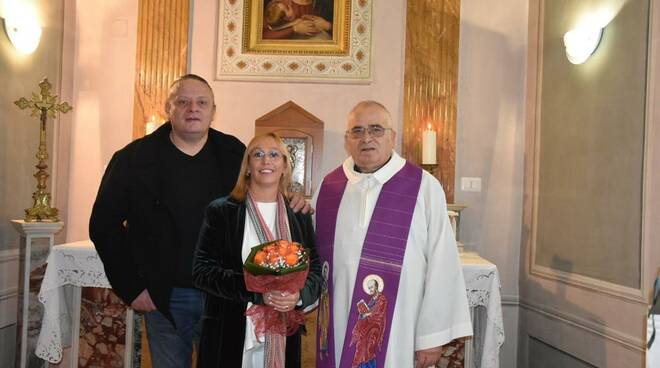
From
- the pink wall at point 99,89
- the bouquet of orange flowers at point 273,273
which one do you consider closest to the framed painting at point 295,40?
the pink wall at point 99,89

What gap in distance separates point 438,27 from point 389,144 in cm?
252

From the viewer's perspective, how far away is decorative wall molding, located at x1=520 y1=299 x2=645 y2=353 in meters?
2.82

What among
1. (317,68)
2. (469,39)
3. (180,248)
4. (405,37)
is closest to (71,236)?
(317,68)

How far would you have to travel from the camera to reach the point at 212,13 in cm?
466

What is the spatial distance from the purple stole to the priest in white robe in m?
0.01

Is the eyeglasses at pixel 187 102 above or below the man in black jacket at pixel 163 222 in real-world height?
above

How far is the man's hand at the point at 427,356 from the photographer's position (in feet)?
7.27

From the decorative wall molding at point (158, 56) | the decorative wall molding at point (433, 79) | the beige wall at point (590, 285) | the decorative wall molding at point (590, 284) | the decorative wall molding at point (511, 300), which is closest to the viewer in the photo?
the beige wall at point (590, 285)

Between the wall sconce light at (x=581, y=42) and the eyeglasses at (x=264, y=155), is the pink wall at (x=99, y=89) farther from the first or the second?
the wall sconce light at (x=581, y=42)

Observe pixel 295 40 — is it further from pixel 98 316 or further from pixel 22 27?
pixel 98 316

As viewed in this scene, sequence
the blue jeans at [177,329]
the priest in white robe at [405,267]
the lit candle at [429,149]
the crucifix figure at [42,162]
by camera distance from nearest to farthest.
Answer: the blue jeans at [177,329] → the priest in white robe at [405,267] → the crucifix figure at [42,162] → the lit candle at [429,149]

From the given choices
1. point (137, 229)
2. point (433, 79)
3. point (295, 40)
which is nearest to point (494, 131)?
point (433, 79)

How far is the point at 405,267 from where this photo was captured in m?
2.29

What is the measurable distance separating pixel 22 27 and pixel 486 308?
381cm
